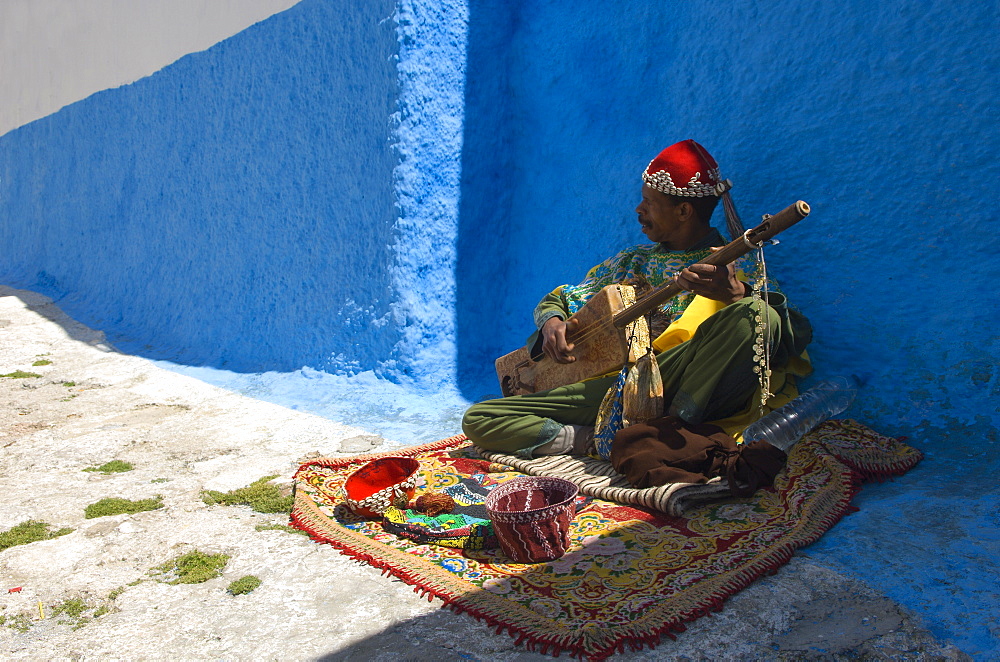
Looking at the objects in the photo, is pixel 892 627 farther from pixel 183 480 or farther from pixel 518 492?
pixel 183 480

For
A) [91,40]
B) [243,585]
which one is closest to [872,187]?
[243,585]

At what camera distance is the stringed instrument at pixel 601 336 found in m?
2.76

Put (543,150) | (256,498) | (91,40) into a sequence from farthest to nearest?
1. (91,40)
2. (543,150)
3. (256,498)

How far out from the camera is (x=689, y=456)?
8.23ft

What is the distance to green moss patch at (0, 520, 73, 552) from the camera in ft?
8.29

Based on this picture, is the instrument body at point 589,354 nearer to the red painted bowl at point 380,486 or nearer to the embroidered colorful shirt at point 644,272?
the embroidered colorful shirt at point 644,272

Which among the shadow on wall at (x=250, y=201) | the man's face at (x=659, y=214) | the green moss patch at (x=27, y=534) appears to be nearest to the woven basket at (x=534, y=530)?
the man's face at (x=659, y=214)

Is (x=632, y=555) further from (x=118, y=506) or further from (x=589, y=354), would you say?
(x=118, y=506)

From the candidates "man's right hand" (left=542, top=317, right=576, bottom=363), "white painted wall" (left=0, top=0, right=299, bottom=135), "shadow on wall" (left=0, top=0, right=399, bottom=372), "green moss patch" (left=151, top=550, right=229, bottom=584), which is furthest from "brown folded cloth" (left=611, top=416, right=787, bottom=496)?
"white painted wall" (left=0, top=0, right=299, bottom=135)

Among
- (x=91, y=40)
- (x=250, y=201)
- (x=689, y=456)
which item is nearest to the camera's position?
(x=689, y=456)

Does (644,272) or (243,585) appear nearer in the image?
(243,585)

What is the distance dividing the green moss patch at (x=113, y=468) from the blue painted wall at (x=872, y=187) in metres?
2.59

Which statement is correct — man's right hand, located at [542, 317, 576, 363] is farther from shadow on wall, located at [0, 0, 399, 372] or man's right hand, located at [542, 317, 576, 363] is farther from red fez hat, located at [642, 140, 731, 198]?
shadow on wall, located at [0, 0, 399, 372]

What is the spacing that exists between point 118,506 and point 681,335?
238 centimetres
